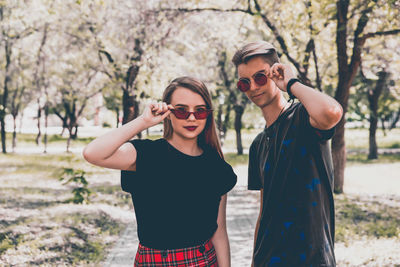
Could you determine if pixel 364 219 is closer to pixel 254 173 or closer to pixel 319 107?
pixel 254 173

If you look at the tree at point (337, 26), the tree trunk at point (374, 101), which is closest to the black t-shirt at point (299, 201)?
the tree at point (337, 26)

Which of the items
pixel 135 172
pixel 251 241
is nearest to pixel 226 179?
pixel 135 172

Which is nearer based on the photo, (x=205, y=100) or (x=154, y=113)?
(x=154, y=113)

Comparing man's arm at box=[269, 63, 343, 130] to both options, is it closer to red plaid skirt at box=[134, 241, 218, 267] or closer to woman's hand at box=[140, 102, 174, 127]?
woman's hand at box=[140, 102, 174, 127]

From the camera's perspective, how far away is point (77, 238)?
7.10m

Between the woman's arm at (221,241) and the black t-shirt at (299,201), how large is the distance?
248 mm

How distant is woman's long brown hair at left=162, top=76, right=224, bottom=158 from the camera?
2568 millimetres

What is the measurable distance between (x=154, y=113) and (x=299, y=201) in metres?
0.97

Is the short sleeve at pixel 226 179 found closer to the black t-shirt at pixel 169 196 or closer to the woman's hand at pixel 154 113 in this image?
the black t-shirt at pixel 169 196

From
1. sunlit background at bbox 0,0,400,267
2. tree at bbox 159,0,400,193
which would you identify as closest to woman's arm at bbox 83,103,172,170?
sunlit background at bbox 0,0,400,267

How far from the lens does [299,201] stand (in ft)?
7.40

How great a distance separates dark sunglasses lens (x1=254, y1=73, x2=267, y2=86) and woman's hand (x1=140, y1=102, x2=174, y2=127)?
0.60 metres

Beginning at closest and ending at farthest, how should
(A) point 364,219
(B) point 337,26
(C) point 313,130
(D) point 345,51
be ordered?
(C) point 313,130, (A) point 364,219, (B) point 337,26, (D) point 345,51

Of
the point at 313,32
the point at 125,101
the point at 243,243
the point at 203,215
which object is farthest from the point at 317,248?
the point at 125,101
